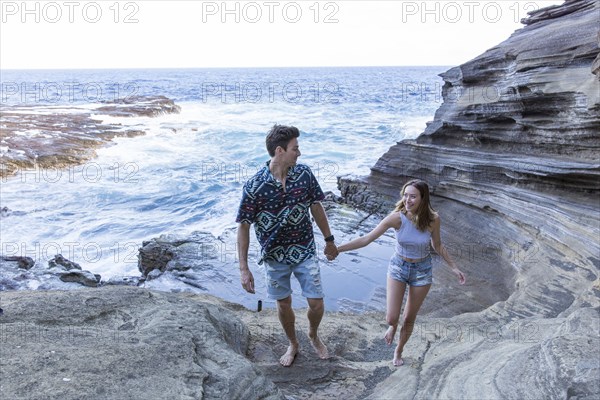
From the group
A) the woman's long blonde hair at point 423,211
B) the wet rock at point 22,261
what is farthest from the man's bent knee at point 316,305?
the wet rock at point 22,261

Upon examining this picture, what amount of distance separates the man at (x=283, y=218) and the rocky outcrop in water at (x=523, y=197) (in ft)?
3.16

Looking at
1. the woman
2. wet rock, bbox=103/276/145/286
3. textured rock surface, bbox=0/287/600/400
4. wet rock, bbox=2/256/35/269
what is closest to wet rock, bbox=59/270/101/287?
wet rock, bbox=103/276/145/286

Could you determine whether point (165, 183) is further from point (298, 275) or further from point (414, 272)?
point (414, 272)

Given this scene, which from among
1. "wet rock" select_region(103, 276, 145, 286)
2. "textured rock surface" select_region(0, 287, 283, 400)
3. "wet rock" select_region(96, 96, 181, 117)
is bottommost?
"wet rock" select_region(103, 276, 145, 286)

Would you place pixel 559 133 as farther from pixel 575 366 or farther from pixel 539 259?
pixel 575 366

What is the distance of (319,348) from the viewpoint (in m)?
4.35

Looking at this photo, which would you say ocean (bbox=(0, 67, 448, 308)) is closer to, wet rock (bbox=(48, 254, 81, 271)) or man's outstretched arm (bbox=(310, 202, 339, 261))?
wet rock (bbox=(48, 254, 81, 271))

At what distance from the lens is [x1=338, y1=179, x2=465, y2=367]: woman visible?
13.3ft

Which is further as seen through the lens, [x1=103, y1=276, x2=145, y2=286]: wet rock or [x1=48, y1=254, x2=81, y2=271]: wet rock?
[x1=48, y1=254, x2=81, y2=271]: wet rock

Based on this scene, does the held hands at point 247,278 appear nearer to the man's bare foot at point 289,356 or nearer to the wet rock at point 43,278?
the man's bare foot at point 289,356

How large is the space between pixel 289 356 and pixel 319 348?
0.25 meters

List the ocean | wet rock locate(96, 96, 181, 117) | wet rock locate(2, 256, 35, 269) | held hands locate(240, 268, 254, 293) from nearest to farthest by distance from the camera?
1. held hands locate(240, 268, 254, 293)
2. wet rock locate(2, 256, 35, 269)
3. the ocean
4. wet rock locate(96, 96, 181, 117)

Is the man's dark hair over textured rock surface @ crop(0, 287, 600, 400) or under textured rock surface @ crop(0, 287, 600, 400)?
over

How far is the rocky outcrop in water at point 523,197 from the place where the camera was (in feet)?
11.6
